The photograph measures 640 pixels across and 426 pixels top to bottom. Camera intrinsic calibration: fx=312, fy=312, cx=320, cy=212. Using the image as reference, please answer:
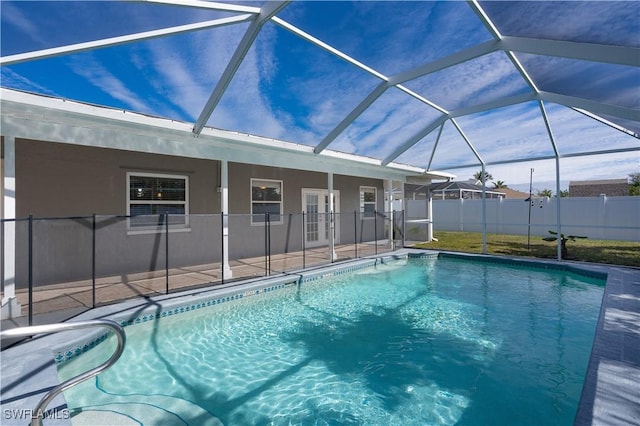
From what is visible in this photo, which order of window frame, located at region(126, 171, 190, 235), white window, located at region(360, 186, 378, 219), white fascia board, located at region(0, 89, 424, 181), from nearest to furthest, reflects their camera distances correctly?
white fascia board, located at region(0, 89, 424, 181) < window frame, located at region(126, 171, 190, 235) < white window, located at region(360, 186, 378, 219)

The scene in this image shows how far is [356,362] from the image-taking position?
13.2 ft

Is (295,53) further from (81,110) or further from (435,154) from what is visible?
(435,154)

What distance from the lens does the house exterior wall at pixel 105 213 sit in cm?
537

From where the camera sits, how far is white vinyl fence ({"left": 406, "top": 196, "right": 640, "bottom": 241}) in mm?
13164


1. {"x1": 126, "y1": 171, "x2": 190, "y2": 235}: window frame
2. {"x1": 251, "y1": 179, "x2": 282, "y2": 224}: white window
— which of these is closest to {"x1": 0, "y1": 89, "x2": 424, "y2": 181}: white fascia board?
{"x1": 126, "y1": 171, "x2": 190, "y2": 235}: window frame

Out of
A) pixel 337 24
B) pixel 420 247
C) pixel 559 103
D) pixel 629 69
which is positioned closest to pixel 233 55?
pixel 337 24

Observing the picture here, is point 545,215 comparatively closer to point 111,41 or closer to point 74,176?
point 111,41

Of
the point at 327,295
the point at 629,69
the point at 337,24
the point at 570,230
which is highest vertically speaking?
the point at 337,24

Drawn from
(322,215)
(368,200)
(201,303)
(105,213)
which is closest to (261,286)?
(201,303)

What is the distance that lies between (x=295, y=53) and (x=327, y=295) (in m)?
4.84

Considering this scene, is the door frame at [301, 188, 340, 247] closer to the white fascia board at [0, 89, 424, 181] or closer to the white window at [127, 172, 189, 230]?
the white fascia board at [0, 89, 424, 181]

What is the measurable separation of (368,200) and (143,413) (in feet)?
39.7

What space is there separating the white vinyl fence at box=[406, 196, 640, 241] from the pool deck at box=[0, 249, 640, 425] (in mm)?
6335

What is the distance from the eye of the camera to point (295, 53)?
17.2ft
